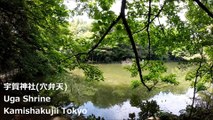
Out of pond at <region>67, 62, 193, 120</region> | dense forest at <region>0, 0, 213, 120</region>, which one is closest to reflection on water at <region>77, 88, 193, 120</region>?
pond at <region>67, 62, 193, 120</region>

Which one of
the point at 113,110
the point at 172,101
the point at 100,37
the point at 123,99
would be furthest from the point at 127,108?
the point at 100,37

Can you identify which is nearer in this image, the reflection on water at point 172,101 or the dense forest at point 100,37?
the dense forest at point 100,37

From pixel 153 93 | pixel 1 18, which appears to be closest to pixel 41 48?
pixel 1 18

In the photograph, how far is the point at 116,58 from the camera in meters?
31.7

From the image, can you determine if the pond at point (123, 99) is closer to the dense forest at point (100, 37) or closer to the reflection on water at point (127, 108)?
the reflection on water at point (127, 108)

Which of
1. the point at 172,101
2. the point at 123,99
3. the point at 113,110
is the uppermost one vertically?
the point at 123,99

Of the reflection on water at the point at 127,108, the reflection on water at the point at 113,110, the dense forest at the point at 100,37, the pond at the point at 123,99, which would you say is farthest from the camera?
the pond at the point at 123,99

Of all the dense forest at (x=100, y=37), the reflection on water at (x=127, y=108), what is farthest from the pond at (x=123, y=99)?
the dense forest at (x=100, y=37)

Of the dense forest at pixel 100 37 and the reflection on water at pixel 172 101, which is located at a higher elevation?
the dense forest at pixel 100 37

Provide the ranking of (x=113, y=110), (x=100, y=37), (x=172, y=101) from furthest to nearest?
(x=172, y=101) → (x=113, y=110) → (x=100, y=37)

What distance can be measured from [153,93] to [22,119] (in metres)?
8.62

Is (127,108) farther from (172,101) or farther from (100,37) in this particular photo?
Answer: (100,37)

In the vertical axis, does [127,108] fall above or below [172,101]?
below

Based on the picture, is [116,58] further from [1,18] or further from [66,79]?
[1,18]
